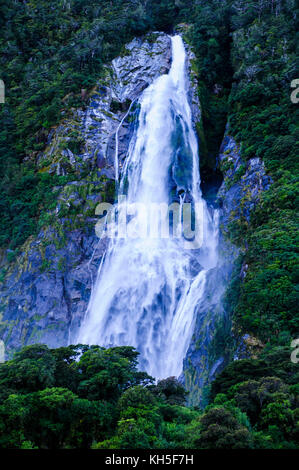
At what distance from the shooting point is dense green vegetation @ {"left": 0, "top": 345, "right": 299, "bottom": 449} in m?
11.2

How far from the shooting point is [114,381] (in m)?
14.4

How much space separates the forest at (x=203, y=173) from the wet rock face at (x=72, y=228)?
1.26 m

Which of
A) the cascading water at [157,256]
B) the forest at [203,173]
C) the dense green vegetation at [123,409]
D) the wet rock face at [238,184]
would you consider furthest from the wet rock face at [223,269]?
the dense green vegetation at [123,409]

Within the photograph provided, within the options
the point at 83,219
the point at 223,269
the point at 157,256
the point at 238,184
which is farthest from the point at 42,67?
the point at 223,269

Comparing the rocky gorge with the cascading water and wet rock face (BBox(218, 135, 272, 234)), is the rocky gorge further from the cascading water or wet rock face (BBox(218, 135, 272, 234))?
the cascading water

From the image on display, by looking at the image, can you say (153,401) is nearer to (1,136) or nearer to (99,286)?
(99,286)

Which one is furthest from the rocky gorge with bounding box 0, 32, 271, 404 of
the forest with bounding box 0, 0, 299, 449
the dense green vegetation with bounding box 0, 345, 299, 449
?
the dense green vegetation with bounding box 0, 345, 299, 449

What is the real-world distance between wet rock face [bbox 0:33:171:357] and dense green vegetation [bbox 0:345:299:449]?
Answer: 44.3 ft

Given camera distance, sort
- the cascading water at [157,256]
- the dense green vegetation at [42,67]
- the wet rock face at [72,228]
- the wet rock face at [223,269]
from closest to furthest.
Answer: the wet rock face at [223,269] → the cascading water at [157,256] → the wet rock face at [72,228] → the dense green vegetation at [42,67]

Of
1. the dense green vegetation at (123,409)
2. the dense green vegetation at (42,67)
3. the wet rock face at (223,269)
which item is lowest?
the dense green vegetation at (123,409)

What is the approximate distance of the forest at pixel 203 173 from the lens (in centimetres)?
1247

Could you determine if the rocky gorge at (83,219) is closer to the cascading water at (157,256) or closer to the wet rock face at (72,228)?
the wet rock face at (72,228)
